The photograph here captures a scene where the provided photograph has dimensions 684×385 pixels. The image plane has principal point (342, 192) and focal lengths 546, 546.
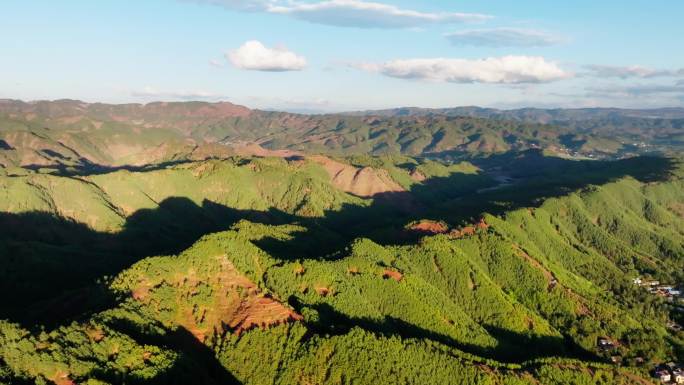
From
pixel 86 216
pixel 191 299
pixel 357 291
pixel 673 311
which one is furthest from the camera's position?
pixel 86 216

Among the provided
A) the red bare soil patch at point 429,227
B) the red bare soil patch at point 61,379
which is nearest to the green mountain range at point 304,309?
the red bare soil patch at point 61,379

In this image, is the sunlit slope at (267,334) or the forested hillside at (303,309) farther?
the forested hillside at (303,309)

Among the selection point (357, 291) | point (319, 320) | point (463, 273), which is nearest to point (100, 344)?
point (319, 320)

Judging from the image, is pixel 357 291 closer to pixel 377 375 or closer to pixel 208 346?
pixel 377 375

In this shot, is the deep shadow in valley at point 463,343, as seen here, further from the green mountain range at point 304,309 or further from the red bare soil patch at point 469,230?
the red bare soil patch at point 469,230

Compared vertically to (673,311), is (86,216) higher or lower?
higher

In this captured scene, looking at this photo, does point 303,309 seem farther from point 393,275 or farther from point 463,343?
point 463,343

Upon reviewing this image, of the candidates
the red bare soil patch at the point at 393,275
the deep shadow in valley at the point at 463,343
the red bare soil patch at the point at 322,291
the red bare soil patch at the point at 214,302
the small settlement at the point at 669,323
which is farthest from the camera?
the small settlement at the point at 669,323
